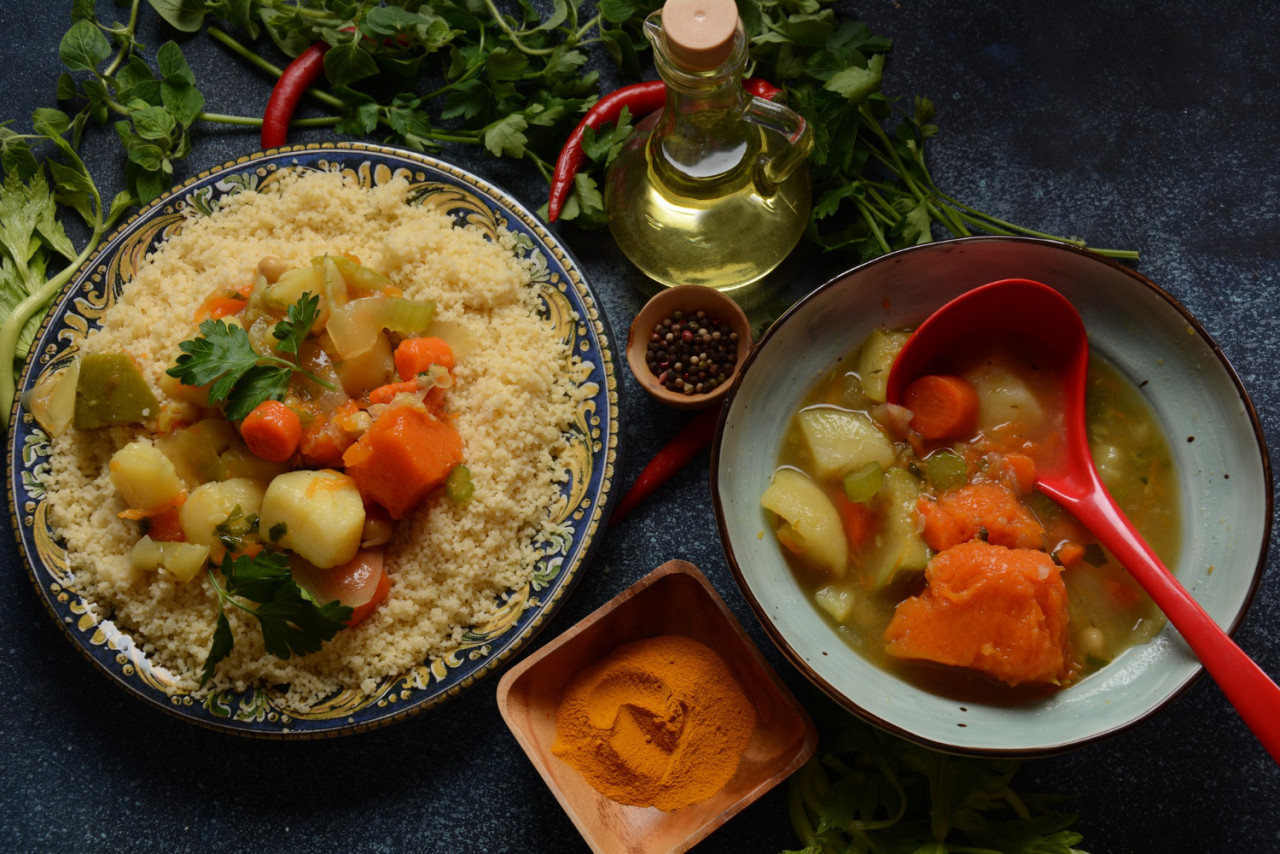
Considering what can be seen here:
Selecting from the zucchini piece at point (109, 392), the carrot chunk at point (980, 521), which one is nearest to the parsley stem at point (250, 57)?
the zucchini piece at point (109, 392)

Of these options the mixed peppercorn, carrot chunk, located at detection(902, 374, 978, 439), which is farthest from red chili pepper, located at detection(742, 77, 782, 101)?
carrot chunk, located at detection(902, 374, 978, 439)

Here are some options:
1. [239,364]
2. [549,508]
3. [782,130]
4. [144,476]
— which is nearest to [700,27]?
[782,130]

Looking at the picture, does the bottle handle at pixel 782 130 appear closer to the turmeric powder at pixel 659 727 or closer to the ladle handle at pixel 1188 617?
the ladle handle at pixel 1188 617

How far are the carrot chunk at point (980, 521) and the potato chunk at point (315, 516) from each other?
137 cm

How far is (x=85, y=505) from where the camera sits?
2.33 metres

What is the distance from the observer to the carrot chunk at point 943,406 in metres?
2.01

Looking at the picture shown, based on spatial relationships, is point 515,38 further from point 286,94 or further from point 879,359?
point 879,359

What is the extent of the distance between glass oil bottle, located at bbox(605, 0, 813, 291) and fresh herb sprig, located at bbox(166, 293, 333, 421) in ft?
3.01

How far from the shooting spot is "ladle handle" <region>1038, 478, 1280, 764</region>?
5.56 feet

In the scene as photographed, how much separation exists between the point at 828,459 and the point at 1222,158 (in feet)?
5.30

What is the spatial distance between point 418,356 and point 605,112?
0.95 m

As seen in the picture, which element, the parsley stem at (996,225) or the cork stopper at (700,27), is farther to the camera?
the parsley stem at (996,225)

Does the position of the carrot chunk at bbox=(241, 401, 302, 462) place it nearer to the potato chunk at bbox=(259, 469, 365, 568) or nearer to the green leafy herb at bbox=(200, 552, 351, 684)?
the potato chunk at bbox=(259, 469, 365, 568)

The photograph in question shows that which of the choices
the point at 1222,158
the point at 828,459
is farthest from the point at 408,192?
the point at 1222,158
